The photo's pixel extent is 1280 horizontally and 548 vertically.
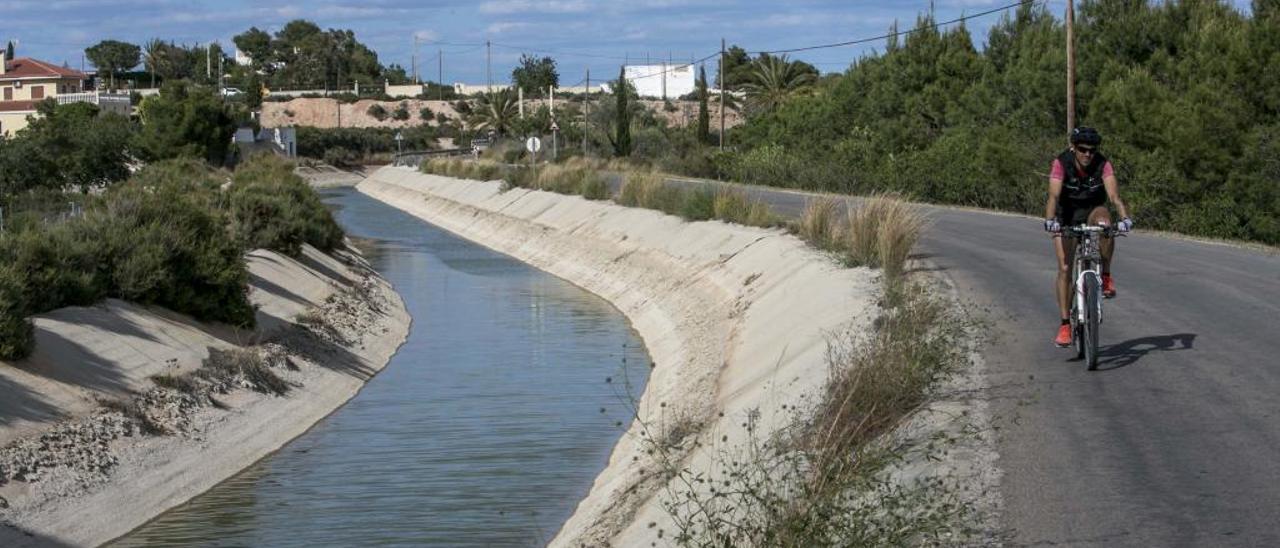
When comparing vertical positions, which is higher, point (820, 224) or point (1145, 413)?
point (820, 224)

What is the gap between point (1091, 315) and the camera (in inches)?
488

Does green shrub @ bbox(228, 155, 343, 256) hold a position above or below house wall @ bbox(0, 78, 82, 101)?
below

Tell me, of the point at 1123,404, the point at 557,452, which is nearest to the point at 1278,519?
the point at 1123,404

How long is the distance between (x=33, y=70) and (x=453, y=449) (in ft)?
327

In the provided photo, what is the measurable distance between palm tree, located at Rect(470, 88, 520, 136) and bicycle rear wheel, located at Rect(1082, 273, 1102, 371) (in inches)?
5228

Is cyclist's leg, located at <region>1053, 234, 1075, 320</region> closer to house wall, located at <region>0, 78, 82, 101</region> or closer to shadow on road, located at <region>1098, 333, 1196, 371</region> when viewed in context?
shadow on road, located at <region>1098, 333, 1196, 371</region>

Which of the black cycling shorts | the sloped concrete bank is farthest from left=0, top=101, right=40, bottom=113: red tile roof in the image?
the black cycling shorts

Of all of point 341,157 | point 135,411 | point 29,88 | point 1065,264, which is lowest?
point 135,411

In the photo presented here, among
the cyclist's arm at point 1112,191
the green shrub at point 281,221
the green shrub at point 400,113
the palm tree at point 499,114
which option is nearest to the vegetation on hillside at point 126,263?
the green shrub at point 281,221

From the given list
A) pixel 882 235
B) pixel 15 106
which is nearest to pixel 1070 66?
pixel 882 235

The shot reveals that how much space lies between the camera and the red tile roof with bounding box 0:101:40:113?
99200mm

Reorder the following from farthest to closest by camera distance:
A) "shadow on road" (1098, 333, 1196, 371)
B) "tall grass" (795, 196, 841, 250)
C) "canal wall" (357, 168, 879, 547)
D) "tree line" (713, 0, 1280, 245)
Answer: "tree line" (713, 0, 1280, 245)
"tall grass" (795, 196, 841, 250)
"canal wall" (357, 168, 879, 547)
"shadow on road" (1098, 333, 1196, 371)

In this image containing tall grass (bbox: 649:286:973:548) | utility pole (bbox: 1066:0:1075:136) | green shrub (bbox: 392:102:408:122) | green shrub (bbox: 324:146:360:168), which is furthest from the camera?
green shrub (bbox: 392:102:408:122)

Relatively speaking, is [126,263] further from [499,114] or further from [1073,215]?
[499,114]
